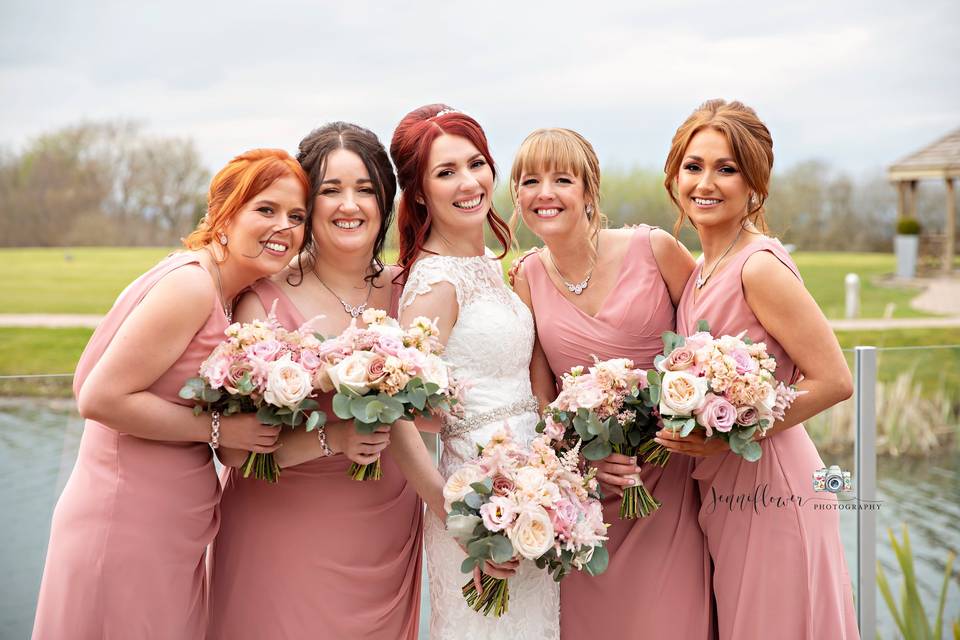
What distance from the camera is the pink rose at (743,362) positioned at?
2.81m

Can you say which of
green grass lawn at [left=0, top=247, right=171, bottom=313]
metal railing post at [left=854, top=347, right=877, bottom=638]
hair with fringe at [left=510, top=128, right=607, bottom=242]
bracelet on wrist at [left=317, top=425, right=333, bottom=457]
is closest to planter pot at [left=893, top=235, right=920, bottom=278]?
green grass lawn at [left=0, top=247, right=171, bottom=313]

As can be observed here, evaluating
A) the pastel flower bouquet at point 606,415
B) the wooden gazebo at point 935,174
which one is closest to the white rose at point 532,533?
the pastel flower bouquet at point 606,415

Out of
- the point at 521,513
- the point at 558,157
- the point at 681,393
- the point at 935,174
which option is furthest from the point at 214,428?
the point at 935,174

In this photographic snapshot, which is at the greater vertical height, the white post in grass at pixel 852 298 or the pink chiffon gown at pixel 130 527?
the pink chiffon gown at pixel 130 527

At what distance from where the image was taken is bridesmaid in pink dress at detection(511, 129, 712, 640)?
3441mm

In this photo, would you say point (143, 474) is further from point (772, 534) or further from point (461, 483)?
point (772, 534)

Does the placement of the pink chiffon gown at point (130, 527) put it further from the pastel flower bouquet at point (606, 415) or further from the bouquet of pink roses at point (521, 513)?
the pastel flower bouquet at point (606, 415)

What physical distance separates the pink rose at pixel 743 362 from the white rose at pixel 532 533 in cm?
79

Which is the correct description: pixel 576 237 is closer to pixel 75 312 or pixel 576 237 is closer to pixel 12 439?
pixel 12 439

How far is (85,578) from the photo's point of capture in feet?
9.26

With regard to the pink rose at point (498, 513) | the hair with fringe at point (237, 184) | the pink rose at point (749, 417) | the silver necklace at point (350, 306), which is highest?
the hair with fringe at point (237, 184)

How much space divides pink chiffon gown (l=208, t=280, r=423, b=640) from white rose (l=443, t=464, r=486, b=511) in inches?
19.9

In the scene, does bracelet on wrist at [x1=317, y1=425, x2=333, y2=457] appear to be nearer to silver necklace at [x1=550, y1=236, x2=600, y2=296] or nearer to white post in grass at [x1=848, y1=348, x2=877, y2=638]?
silver necklace at [x1=550, y1=236, x2=600, y2=296]

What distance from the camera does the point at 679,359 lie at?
2934 mm
